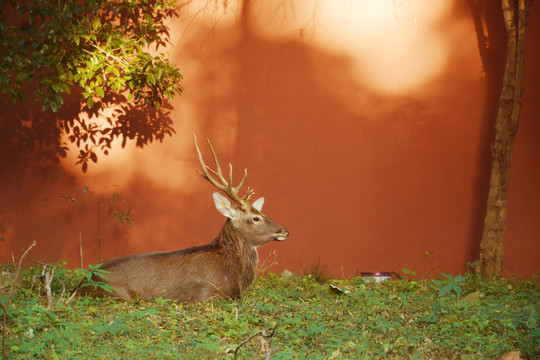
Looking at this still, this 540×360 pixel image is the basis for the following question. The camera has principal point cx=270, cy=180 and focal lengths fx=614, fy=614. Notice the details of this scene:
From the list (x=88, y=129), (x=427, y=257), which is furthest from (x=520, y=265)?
(x=88, y=129)

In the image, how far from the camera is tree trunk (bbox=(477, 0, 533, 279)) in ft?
19.4

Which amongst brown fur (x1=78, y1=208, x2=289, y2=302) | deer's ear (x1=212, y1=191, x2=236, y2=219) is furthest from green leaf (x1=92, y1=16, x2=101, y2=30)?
brown fur (x1=78, y1=208, x2=289, y2=302)

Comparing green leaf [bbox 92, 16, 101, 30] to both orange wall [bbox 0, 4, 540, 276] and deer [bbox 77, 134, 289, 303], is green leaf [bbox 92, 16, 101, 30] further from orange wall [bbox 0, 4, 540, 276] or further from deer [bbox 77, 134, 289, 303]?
deer [bbox 77, 134, 289, 303]

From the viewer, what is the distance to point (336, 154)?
644 cm

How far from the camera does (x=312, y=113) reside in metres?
6.43

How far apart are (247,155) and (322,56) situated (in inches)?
51.4

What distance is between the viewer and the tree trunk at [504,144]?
592 cm

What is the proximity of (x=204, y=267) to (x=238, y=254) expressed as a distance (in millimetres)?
306

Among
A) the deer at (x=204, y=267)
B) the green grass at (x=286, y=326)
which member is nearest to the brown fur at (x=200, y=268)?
the deer at (x=204, y=267)

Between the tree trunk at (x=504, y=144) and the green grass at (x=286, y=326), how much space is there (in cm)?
79

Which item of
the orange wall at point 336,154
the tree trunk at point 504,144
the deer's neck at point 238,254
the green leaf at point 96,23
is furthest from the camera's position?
the orange wall at point 336,154

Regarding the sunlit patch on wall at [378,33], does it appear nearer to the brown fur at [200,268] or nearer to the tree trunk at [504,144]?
the tree trunk at [504,144]

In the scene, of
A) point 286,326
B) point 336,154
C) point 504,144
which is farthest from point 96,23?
point 504,144

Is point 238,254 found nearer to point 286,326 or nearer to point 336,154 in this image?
point 286,326
